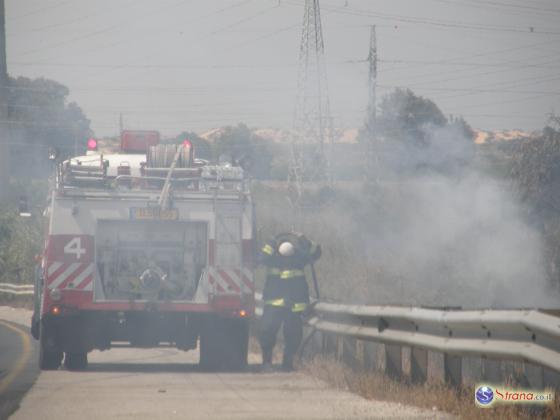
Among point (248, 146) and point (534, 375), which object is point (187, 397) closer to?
point (534, 375)

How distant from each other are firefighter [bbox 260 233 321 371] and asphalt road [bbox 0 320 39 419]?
10.5 feet

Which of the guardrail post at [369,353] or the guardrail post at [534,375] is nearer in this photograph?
the guardrail post at [534,375]

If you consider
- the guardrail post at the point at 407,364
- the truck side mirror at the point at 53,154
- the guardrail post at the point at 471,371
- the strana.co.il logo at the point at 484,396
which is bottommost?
the guardrail post at the point at 407,364

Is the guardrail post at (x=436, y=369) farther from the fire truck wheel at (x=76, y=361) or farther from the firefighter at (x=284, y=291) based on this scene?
the fire truck wheel at (x=76, y=361)

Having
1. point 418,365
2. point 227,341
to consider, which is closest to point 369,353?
point 418,365

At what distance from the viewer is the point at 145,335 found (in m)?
14.3

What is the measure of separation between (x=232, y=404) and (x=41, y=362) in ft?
16.6

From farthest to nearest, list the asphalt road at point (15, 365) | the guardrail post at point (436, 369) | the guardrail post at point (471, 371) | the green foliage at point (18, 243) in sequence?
the green foliage at point (18, 243) → the asphalt road at point (15, 365) → the guardrail post at point (436, 369) → the guardrail post at point (471, 371)

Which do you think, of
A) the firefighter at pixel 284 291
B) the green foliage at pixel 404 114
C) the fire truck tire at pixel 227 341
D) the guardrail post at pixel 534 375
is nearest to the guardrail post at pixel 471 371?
the guardrail post at pixel 534 375

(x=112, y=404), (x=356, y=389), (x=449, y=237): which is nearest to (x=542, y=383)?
(x=356, y=389)

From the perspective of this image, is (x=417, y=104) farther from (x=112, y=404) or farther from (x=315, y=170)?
(x=112, y=404)

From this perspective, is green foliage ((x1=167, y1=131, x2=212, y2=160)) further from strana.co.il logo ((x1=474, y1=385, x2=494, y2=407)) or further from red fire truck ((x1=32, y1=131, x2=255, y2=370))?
strana.co.il logo ((x1=474, y1=385, x2=494, y2=407))

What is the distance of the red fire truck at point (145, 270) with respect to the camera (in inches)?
547

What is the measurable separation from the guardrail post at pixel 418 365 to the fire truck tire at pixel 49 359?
5.80 m
